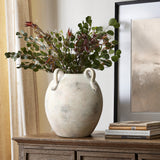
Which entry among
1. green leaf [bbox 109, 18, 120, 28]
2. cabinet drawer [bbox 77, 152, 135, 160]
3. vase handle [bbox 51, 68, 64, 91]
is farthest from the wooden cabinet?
green leaf [bbox 109, 18, 120, 28]

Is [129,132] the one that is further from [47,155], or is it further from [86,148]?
[47,155]

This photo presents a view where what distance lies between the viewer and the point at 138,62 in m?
2.46

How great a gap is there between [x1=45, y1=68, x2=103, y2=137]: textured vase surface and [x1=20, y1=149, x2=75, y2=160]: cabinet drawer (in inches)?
4.0

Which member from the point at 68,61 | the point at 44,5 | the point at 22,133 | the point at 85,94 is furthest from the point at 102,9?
the point at 22,133

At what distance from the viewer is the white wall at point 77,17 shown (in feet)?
8.45

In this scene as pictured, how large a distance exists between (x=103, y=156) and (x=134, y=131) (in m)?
0.21

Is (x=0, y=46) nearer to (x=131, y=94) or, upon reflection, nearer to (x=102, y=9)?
(x=102, y=9)

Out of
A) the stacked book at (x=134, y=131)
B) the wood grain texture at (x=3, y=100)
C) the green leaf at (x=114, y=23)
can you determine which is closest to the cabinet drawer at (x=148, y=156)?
the stacked book at (x=134, y=131)

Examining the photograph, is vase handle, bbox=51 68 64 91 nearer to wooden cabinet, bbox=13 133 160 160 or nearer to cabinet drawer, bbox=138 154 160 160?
wooden cabinet, bbox=13 133 160 160

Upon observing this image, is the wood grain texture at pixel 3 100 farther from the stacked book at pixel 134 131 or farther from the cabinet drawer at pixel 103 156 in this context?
the stacked book at pixel 134 131

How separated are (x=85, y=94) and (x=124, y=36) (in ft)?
2.47

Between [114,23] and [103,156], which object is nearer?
[103,156]

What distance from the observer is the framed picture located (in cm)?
241

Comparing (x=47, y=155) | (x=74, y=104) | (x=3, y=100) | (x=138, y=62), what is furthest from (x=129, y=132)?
(x=3, y=100)
